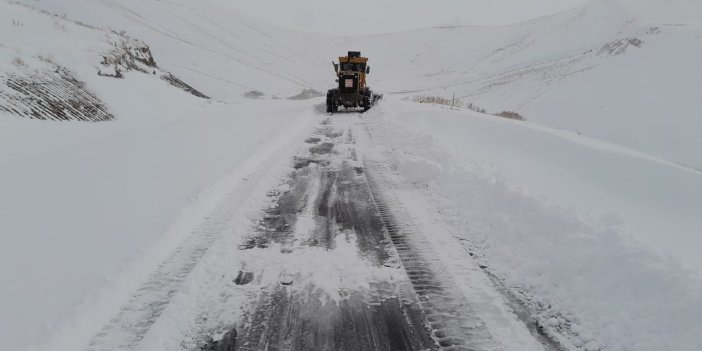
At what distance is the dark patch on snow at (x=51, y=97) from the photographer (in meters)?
8.40

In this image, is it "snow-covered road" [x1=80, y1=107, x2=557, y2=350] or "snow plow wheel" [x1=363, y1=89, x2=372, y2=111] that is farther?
"snow plow wheel" [x1=363, y1=89, x2=372, y2=111]

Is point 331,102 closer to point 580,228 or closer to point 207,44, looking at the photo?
point 580,228

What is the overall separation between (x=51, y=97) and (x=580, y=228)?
34.7ft

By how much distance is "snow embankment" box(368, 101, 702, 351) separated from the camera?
3.09m

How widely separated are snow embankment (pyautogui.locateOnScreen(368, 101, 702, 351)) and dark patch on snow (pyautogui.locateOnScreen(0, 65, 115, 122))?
7.16 metres

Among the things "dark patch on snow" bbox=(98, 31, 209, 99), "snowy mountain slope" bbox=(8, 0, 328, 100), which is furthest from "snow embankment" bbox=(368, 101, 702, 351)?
"snowy mountain slope" bbox=(8, 0, 328, 100)

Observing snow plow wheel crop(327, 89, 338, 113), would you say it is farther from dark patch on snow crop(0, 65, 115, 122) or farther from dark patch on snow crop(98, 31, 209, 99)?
dark patch on snow crop(0, 65, 115, 122)

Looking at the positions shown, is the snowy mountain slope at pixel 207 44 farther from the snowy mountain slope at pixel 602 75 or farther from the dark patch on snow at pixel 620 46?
the dark patch on snow at pixel 620 46

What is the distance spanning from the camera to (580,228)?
4348 mm

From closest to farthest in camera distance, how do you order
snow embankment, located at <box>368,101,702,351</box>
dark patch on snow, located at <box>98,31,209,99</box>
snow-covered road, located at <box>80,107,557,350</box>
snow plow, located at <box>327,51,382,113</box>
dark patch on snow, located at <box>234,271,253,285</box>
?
1. snow-covered road, located at <box>80,107,557,350</box>
2. snow embankment, located at <box>368,101,702,351</box>
3. dark patch on snow, located at <box>234,271,253,285</box>
4. dark patch on snow, located at <box>98,31,209,99</box>
5. snow plow, located at <box>327,51,382,113</box>

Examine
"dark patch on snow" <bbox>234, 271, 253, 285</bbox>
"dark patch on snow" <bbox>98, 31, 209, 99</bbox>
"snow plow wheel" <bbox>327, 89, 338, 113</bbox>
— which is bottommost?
"dark patch on snow" <bbox>234, 271, 253, 285</bbox>

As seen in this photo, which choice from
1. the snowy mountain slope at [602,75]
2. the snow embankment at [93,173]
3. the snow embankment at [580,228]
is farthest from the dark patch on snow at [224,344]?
the snowy mountain slope at [602,75]

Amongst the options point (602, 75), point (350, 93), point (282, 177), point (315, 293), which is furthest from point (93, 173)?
point (602, 75)

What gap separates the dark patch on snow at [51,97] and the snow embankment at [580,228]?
23.5ft
